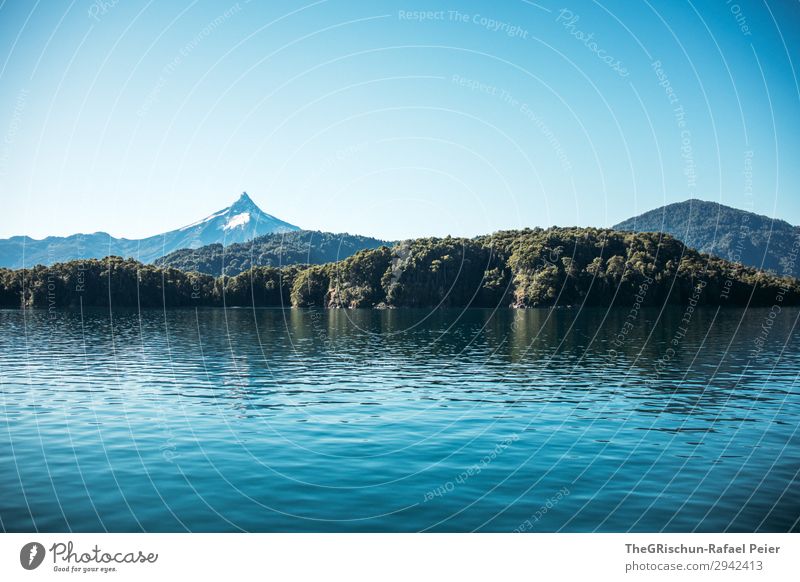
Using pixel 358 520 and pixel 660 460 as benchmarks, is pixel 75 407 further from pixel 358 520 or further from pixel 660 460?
pixel 660 460

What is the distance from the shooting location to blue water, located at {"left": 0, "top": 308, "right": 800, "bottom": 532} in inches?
842

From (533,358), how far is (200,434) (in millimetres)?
44703

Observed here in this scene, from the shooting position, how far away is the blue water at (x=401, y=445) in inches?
842

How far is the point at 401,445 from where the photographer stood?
103 ft
